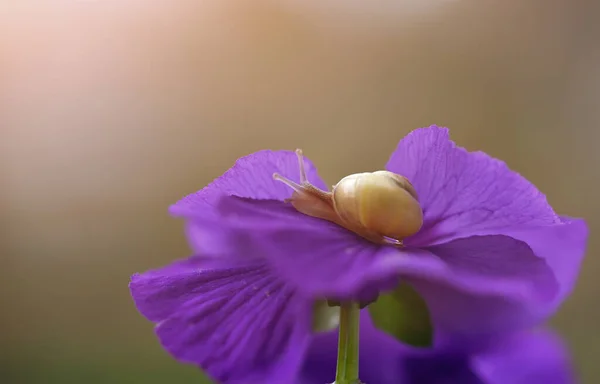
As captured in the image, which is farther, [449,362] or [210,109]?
[210,109]

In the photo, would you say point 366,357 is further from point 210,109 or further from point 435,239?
point 210,109

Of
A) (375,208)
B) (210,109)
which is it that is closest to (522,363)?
(375,208)

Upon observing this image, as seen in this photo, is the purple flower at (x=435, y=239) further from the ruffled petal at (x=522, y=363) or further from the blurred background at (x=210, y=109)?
the blurred background at (x=210, y=109)

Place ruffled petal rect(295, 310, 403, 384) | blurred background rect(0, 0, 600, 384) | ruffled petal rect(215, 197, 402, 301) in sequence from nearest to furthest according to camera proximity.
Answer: ruffled petal rect(215, 197, 402, 301) → ruffled petal rect(295, 310, 403, 384) → blurred background rect(0, 0, 600, 384)

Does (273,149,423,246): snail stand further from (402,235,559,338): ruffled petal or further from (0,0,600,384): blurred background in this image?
(0,0,600,384): blurred background

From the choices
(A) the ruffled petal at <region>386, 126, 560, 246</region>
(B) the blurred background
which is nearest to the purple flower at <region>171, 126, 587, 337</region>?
(A) the ruffled petal at <region>386, 126, 560, 246</region>

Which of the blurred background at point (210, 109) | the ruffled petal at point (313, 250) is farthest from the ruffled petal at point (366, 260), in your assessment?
the blurred background at point (210, 109)
